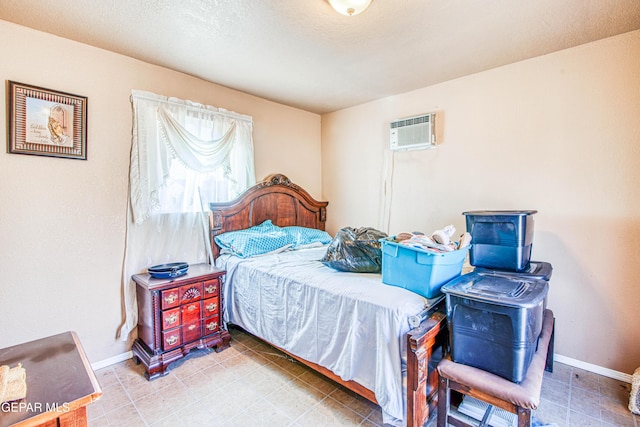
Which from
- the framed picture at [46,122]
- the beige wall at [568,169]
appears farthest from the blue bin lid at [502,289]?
the framed picture at [46,122]

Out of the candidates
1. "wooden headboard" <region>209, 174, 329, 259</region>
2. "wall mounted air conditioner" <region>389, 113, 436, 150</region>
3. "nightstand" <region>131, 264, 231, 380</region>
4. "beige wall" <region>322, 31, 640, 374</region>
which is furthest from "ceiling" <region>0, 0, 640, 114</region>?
"nightstand" <region>131, 264, 231, 380</region>

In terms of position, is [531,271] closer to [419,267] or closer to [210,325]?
[419,267]

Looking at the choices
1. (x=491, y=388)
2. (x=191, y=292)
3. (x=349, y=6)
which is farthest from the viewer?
(x=191, y=292)

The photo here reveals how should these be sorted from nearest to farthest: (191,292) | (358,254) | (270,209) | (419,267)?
(419,267) < (358,254) < (191,292) < (270,209)

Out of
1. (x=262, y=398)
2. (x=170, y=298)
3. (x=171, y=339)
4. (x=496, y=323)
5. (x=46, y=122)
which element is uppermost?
(x=46, y=122)

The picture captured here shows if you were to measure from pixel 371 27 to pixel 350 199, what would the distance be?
7.08 feet

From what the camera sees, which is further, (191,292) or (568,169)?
(191,292)

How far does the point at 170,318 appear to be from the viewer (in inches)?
90.4

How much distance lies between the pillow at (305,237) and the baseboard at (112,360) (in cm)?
172

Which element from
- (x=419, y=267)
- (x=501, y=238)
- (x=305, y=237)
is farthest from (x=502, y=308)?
(x=305, y=237)

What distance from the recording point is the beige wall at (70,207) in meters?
1.98

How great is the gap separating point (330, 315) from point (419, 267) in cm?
64

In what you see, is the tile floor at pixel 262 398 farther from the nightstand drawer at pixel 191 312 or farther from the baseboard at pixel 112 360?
the nightstand drawer at pixel 191 312
